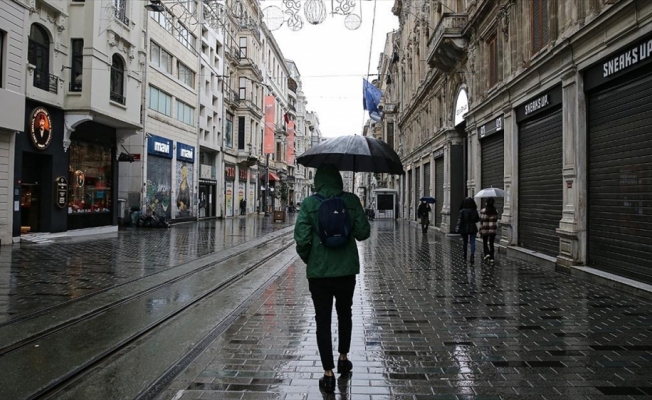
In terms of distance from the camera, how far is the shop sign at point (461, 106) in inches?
845

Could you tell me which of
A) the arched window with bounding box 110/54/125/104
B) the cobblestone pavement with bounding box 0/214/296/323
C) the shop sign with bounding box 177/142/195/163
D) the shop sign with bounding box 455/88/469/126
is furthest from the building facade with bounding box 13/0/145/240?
the shop sign with bounding box 455/88/469/126

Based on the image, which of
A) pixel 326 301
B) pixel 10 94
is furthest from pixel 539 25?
pixel 10 94

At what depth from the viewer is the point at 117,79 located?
73.6ft

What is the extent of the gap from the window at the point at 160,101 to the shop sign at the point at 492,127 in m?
18.9

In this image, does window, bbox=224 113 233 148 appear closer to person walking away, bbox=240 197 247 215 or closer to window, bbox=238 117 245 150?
window, bbox=238 117 245 150

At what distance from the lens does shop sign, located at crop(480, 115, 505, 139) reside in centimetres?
1619

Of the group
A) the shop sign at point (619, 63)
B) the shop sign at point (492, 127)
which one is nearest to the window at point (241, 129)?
the shop sign at point (492, 127)

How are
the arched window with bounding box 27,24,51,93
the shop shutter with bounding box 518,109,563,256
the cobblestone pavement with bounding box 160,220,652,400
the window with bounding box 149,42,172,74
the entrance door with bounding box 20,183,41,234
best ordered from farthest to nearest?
the window with bounding box 149,42,172,74 → the entrance door with bounding box 20,183,41,234 → the arched window with bounding box 27,24,51,93 → the shop shutter with bounding box 518,109,563,256 → the cobblestone pavement with bounding box 160,220,652,400

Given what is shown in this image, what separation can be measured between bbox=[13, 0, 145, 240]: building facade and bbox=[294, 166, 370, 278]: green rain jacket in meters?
16.6

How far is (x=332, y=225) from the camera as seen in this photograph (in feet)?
13.2

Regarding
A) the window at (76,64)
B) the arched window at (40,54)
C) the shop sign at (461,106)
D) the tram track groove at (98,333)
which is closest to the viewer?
the tram track groove at (98,333)

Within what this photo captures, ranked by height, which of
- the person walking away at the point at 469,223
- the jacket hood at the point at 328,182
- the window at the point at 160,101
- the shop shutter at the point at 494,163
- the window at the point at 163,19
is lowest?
the person walking away at the point at 469,223

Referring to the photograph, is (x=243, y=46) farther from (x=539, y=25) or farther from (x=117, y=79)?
(x=539, y=25)

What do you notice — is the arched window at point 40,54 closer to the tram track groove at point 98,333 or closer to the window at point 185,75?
the tram track groove at point 98,333
